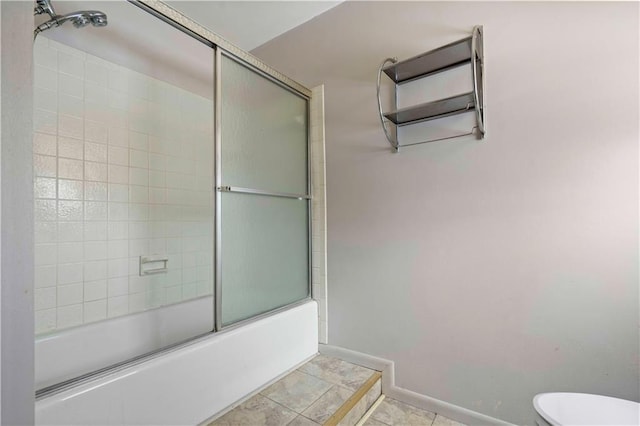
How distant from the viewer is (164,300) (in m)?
2.00

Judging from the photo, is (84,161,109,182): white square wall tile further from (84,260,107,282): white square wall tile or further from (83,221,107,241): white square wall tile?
(84,260,107,282): white square wall tile

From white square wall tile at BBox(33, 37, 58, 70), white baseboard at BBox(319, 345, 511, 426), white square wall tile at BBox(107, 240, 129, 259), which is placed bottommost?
white baseboard at BBox(319, 345, 511, 426)

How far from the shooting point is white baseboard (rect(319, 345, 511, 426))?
53.8 inches

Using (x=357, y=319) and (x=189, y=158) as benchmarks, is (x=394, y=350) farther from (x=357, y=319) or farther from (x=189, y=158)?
(x=189, y=158)

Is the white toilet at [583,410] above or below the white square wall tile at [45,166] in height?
below

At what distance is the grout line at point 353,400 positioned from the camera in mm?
1272

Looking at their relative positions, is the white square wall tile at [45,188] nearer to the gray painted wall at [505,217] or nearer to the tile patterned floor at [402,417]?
the gray painted wall at [505,217]

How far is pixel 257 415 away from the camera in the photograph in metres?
1.29

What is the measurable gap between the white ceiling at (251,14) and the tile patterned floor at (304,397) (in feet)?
7.47

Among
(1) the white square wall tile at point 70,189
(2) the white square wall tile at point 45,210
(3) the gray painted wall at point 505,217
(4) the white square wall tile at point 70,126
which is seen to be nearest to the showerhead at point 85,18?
(4) the white square wall tile at point 70,126

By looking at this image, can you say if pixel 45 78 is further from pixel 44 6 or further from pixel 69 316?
pixel 69 316

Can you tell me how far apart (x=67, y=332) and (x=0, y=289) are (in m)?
1.59

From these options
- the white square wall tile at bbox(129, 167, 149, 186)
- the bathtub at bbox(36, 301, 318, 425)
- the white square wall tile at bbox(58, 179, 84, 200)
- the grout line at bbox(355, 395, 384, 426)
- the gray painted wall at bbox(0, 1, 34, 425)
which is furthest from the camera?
the white square wall tile at bbox(129, 167, 149, 186)

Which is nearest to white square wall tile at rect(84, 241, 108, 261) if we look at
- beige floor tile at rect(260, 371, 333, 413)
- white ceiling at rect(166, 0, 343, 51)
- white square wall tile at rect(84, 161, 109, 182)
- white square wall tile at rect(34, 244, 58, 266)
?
white square wall tile at rect(34, 244, 58, 266)
